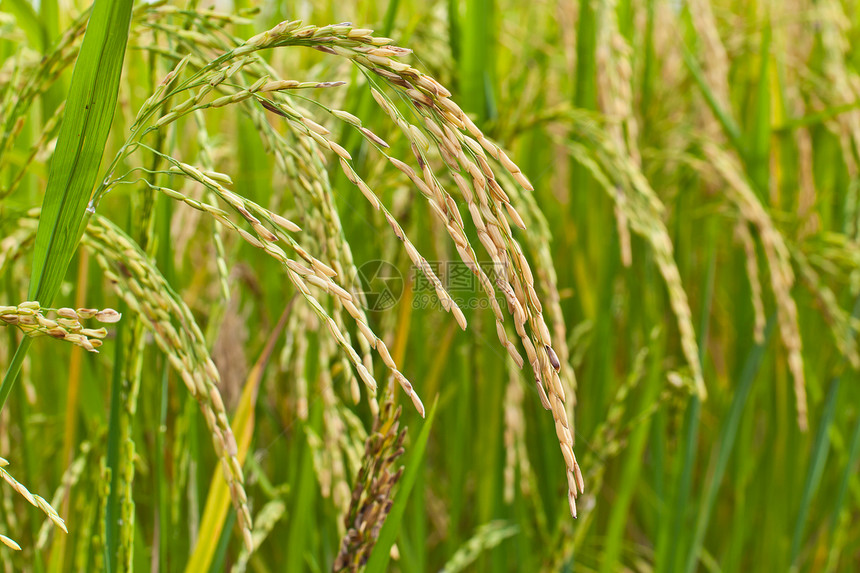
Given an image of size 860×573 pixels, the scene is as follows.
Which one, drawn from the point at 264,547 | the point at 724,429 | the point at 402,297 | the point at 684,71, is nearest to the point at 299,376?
the point at 402,297

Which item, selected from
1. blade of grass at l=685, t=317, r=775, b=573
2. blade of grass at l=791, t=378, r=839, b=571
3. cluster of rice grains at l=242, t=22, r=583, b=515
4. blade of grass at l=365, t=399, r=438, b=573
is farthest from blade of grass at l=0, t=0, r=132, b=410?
blade of grass at l=791, t=378, r=839, b=571

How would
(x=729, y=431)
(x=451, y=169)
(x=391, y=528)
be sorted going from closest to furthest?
(x=451, y=169), (x=391, y=528), (x=729, y=431)

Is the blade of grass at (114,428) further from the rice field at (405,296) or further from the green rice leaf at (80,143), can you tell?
the green rice leaf at (80,143)

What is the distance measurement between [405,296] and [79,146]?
0.44m

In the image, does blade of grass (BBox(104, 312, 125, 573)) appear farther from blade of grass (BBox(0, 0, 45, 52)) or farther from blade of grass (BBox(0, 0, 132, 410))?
blade of grass (BBox(0, 0, 45, 52))

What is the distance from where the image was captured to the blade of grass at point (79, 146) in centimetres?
39

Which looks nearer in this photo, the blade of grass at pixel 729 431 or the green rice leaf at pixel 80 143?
the green rice leaf at pixel 80 143

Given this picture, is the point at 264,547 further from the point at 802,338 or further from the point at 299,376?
the point at 802,338

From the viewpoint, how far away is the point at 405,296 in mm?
787

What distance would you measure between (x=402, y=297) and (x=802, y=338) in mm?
846

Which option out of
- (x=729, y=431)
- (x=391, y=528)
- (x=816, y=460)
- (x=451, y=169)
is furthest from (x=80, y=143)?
(x=816, y=460)

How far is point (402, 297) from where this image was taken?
790 mm

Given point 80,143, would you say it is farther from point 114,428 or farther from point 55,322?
point 114,428

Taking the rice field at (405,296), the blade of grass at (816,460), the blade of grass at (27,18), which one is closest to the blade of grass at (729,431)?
the rice field at (405,296)
